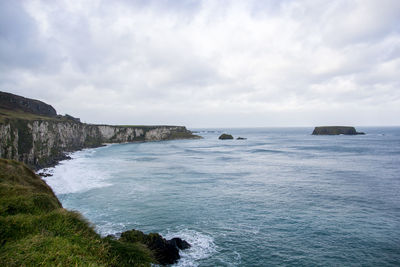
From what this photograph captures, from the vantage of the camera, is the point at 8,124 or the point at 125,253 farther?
the point at 8,124

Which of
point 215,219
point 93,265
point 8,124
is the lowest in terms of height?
point 215,219

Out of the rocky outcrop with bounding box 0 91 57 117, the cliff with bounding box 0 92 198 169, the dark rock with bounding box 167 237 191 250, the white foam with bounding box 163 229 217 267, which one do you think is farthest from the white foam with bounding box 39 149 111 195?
the rocky outcrop with bounding box 0 91 57 117

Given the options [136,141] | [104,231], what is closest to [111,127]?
[136,141]

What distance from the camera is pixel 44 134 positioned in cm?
7819

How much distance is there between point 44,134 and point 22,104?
5441 cm

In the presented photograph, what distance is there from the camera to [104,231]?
21688 mm

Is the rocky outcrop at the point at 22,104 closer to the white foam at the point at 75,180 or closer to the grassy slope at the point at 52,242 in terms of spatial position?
the white foam at the point at 75,180

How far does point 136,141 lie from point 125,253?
16949 centimetres

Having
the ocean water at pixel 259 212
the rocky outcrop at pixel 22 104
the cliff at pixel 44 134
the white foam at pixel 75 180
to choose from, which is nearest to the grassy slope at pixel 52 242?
the ocean water at pixel 259 212

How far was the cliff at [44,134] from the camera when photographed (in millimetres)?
57331

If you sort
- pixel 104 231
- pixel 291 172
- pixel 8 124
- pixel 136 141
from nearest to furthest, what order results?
Result: pixel 104 231 < pixel 291 172 < pixel 8 124 < pixel 136 141

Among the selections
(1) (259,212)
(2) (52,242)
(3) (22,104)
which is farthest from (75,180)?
(3) (22,104)

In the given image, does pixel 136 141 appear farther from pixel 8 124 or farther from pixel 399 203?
pixel 399 203

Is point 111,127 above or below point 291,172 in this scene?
above
